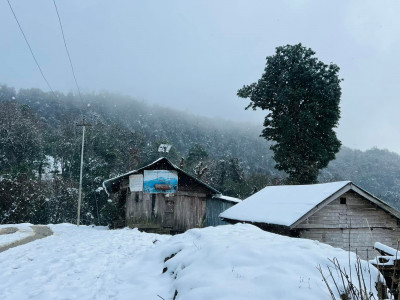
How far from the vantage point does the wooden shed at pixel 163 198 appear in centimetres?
2217

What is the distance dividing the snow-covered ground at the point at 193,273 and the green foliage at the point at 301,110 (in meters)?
22.1

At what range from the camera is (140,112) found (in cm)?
13400

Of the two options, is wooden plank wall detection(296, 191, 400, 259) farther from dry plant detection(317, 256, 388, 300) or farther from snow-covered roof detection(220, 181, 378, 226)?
dry plant detection(317, 256, 388, 300)

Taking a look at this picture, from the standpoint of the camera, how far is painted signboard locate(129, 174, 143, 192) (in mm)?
22562

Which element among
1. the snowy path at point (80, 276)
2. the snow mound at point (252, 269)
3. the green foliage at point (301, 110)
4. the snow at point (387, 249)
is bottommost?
the snowy path at point (80, 276)

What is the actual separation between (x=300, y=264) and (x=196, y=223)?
18.5 meters

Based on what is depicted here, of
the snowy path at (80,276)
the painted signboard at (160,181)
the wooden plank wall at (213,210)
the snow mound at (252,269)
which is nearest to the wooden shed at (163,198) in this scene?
the painted signboard at (160,181)

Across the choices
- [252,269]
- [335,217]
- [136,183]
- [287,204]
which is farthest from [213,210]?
[252,269]

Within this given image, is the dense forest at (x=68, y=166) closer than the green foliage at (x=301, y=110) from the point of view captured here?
No

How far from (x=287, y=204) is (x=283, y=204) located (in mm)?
317

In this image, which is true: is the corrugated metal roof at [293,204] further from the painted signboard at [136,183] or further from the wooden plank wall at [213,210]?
the wooden plank wall at [213,210]

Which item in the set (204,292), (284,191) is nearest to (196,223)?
(284,191)

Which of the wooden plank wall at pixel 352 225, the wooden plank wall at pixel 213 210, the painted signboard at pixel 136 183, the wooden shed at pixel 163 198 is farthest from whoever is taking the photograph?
the wooden plank wall at pixel 213 210

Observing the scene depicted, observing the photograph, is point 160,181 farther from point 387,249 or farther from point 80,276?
point 387,249
